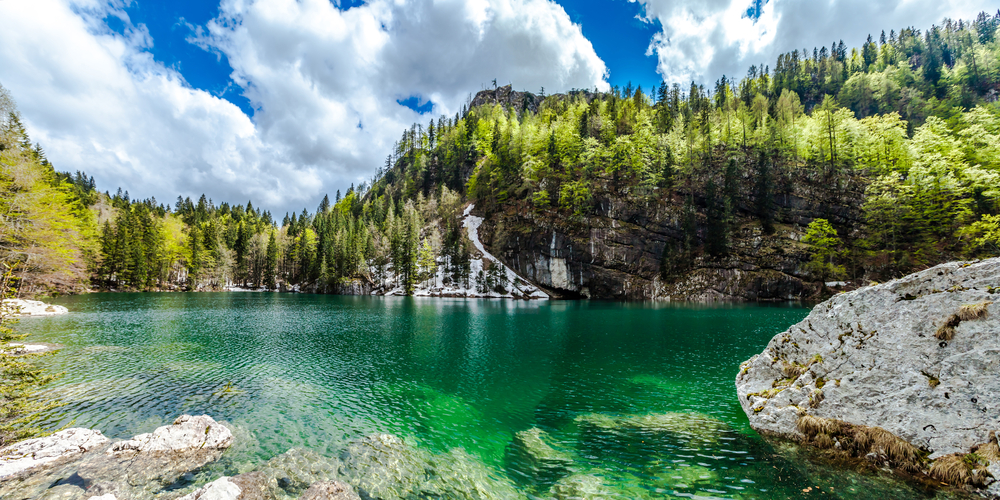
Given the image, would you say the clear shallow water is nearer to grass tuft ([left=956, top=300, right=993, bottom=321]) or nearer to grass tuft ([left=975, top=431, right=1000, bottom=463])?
grass tuft ([left=975, top=431, right=1000, bottom=463])

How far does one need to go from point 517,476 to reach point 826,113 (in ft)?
371

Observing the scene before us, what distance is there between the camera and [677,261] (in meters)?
79.9

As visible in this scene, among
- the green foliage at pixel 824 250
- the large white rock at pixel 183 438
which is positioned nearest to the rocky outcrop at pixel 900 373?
the large white rock at pixel 183 438

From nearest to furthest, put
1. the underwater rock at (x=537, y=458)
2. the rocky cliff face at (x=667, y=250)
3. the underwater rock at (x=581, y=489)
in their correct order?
the underwater rock at (x=581, y=489) → the underwater rock at (x=537, y=458) → the rocky cliff face at (x=667, y=250)

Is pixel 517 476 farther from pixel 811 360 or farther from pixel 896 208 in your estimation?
pixel 896 208

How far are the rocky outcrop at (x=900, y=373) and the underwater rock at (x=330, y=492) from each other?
14.7 metres

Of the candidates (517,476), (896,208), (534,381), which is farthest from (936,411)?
(896,208)

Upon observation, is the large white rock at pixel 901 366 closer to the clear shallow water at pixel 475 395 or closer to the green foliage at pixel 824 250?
the clear shallow water at pixel 475 395

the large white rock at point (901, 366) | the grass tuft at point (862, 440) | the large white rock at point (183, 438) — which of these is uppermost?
the large white rock at point (901, 366)

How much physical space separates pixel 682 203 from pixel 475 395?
82.5 m

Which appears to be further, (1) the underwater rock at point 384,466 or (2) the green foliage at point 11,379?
(1) the underwater rock at point 384,466

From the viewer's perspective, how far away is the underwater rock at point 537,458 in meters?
11.1

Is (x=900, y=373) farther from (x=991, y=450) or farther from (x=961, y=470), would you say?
(x=961, y=470)

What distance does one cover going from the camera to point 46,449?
1113 cm
